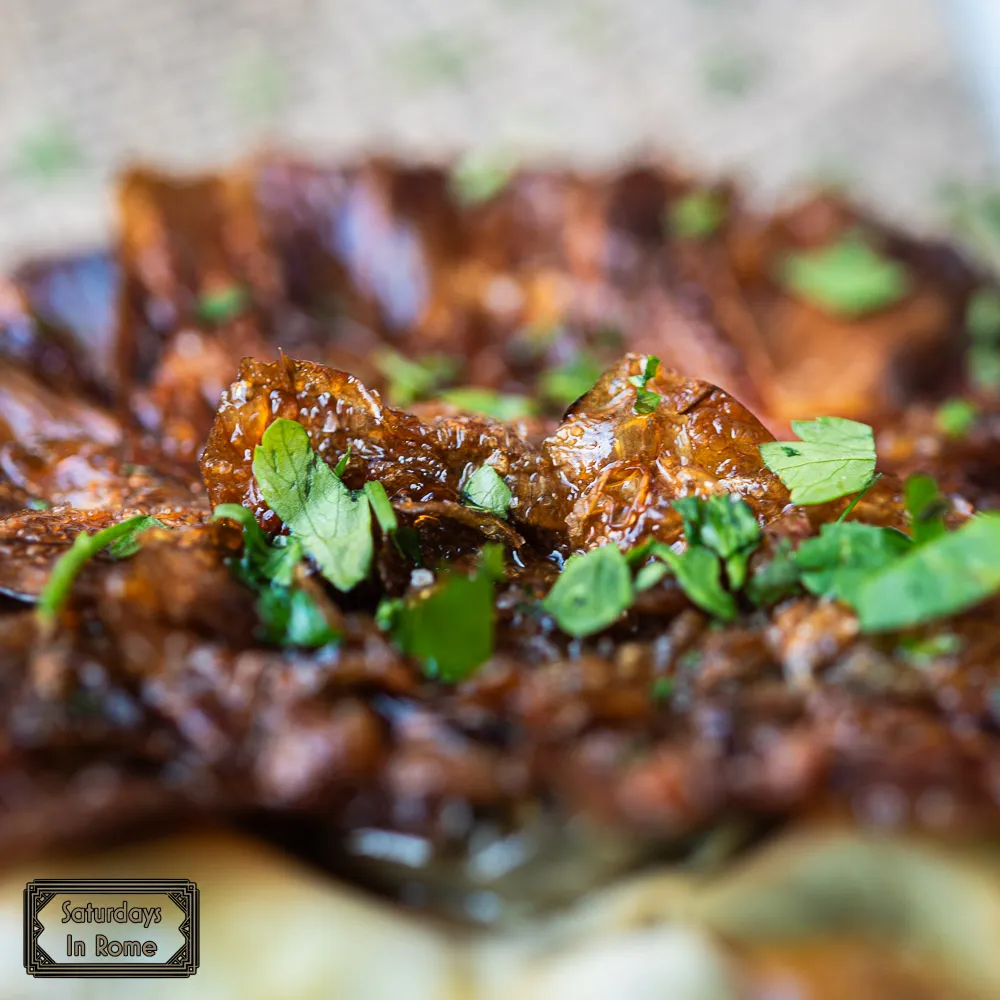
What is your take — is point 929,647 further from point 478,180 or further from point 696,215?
point 478,180

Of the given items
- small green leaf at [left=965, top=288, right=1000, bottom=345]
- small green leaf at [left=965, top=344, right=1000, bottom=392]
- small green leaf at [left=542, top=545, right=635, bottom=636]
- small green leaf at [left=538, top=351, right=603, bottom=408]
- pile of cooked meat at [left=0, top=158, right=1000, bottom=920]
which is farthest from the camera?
small green leaf at [left=965, top=288, right=1000, bottom=345]

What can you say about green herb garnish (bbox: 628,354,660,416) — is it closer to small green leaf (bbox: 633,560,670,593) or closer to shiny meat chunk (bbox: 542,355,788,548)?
shiny meat chunk (bbox: 542,355,788,548)

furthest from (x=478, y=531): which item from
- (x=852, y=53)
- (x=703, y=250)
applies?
(x=852, y=53)

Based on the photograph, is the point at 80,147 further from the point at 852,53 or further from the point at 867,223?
the point at 852,53

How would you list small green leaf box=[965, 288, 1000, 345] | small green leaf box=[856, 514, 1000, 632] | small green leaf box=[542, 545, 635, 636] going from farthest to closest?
small green leaf box=[965, 288, 1000, 345], small green leaf box=[542, 545, 635, 636], small green leaf box=[856, 514, 1000, 632]

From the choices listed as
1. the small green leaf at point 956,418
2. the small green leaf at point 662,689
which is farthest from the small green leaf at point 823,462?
the small green leaf at point 956,418

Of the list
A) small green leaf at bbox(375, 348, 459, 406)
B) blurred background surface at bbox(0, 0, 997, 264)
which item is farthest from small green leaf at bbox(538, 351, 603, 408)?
blurred background surface at bbox(0, 0, 997, 264)

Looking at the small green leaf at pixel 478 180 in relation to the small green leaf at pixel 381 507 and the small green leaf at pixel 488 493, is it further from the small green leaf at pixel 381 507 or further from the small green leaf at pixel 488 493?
the small green leaf at pixel 381 507
